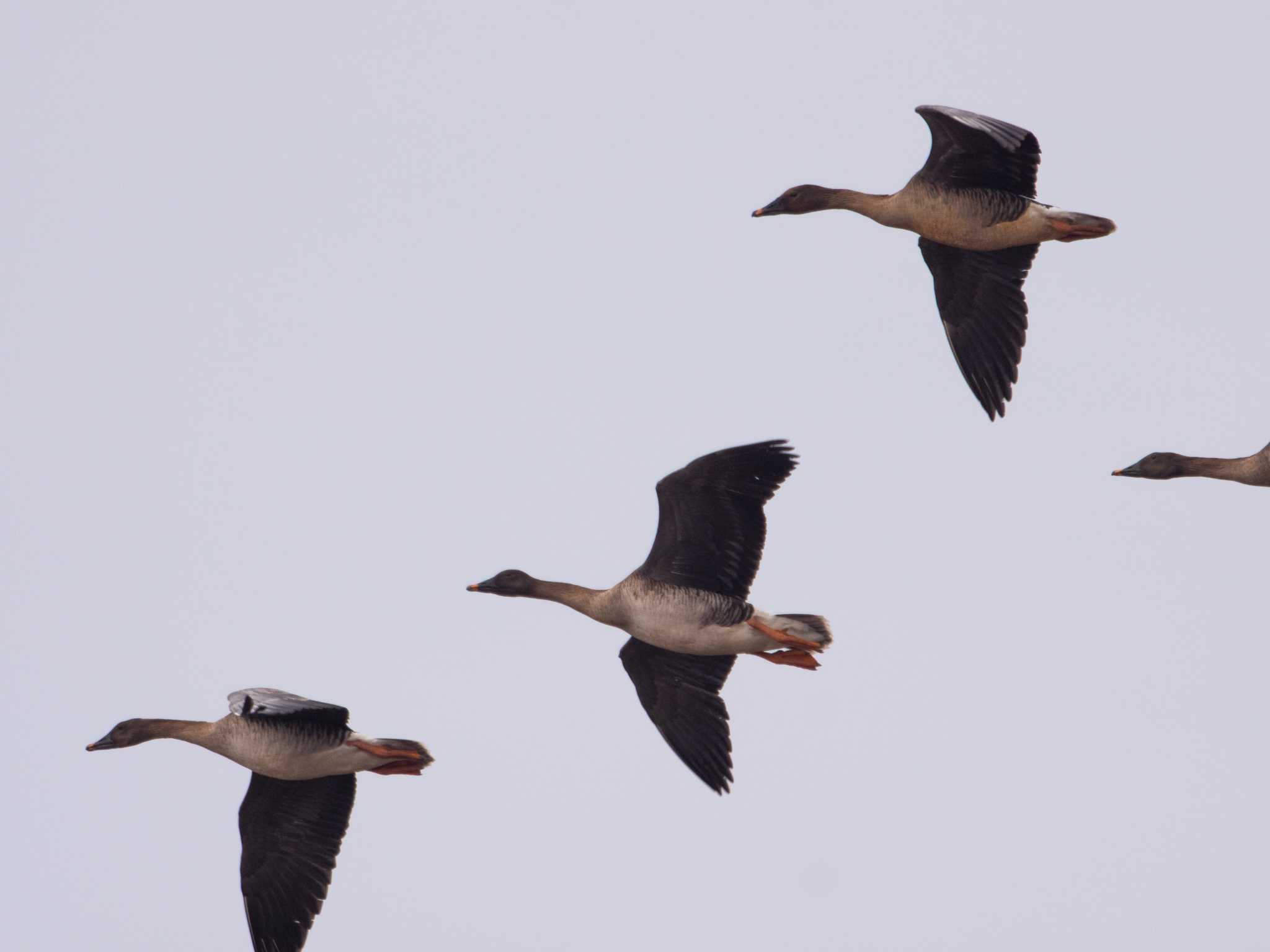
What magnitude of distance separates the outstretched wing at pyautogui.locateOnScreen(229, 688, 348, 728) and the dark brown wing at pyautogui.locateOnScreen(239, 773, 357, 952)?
5.29ft

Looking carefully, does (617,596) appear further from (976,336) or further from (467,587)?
(976,336)

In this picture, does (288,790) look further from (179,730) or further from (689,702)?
(689,702)

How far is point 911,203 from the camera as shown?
2269 centimetres

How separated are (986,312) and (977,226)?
3.79 ft

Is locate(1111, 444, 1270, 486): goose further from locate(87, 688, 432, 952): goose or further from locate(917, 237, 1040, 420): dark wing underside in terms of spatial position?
locate(87, 688, 432, 952): goose

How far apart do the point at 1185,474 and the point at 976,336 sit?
257cm

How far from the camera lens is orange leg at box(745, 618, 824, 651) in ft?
71.2

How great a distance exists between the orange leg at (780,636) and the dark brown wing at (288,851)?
4.10 meters

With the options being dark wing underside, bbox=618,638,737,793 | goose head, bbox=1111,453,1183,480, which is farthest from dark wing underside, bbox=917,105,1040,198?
dark wing underside, bbox=618,638,737,793

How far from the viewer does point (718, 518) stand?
21484mm

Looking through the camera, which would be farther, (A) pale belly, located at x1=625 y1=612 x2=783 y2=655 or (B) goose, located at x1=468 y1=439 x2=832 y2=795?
(A) pale belly, located at x1=625 y1=612 x2=783 y2=655

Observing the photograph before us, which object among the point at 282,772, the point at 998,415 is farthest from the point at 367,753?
the point at 998,415

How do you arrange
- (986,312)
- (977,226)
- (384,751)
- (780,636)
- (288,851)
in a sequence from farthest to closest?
(986,312) → (977,226) → (288,851) → (780,636) → (384,751)

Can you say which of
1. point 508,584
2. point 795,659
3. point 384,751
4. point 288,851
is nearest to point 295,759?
point 384,751
